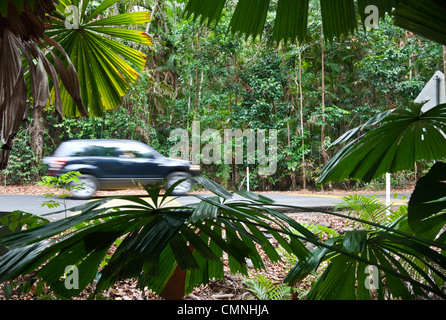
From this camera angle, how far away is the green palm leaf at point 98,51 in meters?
1.21

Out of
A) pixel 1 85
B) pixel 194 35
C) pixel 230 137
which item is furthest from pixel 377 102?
pixel 1 85

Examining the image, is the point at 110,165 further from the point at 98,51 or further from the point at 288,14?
the point at 288,14

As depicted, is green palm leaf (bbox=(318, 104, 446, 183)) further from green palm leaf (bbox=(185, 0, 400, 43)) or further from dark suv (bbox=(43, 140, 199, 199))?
dark suv (bbox=(43, 140, 199, 199))

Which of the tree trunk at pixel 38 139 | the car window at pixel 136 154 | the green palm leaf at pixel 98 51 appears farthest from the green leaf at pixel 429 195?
the tree trunk at pixel 38 139

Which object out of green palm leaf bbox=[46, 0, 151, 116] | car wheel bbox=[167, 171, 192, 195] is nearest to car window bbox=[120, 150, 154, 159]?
car wheel bbox=[167, 171, 192, 195]

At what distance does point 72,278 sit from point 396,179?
22.7 feet

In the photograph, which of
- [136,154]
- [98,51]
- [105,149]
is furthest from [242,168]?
[98,51]

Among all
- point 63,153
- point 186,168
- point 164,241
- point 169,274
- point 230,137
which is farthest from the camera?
point 230,137

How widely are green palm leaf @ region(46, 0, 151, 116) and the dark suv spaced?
65.7 inches

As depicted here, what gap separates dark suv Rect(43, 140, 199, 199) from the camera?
10.2ft

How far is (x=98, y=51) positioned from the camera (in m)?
1.27

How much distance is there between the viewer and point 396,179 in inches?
252
